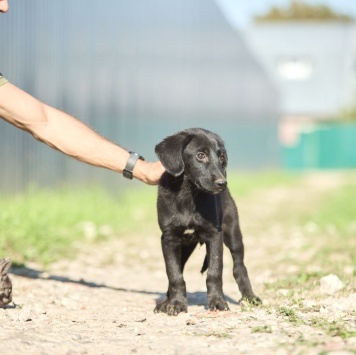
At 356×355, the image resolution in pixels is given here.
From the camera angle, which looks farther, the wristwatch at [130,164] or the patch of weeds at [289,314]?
the wristwatch at [130,164]

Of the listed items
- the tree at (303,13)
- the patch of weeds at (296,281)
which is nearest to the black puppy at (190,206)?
the patch of weeds at (296,281)

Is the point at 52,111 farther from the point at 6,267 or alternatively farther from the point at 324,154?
the point at 324,154

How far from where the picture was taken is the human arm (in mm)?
5348

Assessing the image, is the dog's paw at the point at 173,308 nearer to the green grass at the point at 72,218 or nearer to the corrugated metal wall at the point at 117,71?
the green grass at the point at 72,218

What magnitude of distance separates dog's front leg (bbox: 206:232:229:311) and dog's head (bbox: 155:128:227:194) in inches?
14.0

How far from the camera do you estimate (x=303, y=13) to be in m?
68.8

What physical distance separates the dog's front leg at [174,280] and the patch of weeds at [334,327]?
0.96 metres

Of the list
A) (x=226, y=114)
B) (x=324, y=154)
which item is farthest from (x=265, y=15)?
(x=226, y=114)

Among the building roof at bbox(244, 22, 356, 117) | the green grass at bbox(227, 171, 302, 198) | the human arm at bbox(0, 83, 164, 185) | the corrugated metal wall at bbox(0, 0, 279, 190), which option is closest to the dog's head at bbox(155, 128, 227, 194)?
the human arm at bbox(0, 83, 164, 185)

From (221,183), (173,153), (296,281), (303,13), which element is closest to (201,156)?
(173,153)

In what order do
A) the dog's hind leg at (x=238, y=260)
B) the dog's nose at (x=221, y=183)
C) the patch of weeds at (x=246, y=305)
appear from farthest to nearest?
1. the dog's hind leg at (x=238, y=260)
2. the dog's nose at (x=221, y=183)
3. the patch of weeds at (x=246, y=305)

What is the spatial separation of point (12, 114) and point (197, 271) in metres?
3.00

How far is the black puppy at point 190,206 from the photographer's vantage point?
5.08m

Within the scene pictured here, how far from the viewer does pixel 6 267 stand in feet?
16.5
